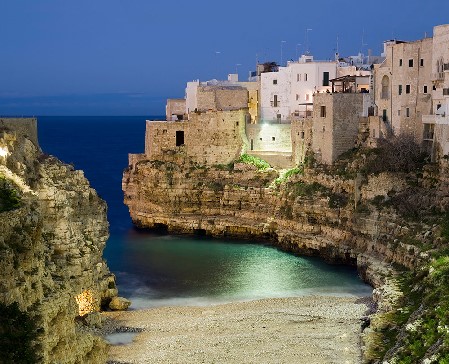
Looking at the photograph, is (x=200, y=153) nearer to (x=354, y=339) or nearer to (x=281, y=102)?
(x=281, y=102)

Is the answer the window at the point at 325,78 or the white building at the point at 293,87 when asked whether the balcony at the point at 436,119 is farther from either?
the window at the point at 325,78

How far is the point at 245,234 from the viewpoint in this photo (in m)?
61.7

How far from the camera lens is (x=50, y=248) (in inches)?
1316

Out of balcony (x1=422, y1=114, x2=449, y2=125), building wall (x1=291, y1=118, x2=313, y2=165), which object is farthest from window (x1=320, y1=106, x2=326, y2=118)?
balcony (x1=422, y1=114, x2=449, y2=125)

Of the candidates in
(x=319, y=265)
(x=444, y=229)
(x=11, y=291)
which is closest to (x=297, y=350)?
(x=444, y=229)

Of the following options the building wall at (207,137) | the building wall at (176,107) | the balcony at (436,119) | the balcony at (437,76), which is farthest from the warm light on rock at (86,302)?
the building wall at (176,107)

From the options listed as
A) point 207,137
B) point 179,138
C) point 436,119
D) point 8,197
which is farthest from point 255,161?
point 8,197

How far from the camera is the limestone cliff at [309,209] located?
147 ft

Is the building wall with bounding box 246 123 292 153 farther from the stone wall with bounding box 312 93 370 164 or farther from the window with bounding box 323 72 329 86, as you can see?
the stone wall with bounding box 312 93 370 164

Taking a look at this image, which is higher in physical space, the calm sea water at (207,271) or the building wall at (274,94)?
the building wall at (274,94)

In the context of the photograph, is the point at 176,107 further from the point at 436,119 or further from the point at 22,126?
the point at 22,126

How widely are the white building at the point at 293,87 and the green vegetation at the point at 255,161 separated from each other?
3.86 metres

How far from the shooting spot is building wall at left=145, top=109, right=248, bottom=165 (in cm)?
6500

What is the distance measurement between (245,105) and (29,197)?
133ft
